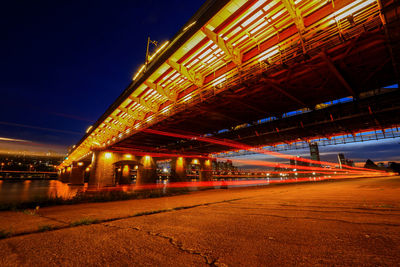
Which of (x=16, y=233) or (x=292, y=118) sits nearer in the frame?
(x=16, y=233)

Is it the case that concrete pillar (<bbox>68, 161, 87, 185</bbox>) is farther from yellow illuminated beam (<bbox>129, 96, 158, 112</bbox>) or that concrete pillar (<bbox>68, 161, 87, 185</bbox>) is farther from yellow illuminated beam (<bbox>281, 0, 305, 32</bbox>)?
yellow illuminated beam (<bbox>281, 0, 305, 32</bbox>)

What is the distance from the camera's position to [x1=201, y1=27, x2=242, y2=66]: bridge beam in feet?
28.6

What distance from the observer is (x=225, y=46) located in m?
9.42

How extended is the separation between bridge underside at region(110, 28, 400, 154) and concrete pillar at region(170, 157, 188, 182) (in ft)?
44.7

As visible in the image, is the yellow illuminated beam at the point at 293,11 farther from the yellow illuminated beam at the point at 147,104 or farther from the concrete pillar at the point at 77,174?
the concrete pillar at the point at 77,174

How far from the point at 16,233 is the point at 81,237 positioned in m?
1.30

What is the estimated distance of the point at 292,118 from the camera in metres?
16.1

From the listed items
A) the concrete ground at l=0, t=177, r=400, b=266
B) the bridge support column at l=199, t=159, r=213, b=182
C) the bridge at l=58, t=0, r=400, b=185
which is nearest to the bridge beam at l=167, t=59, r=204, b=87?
the bridge at l=58, t=0, r=400, b=185

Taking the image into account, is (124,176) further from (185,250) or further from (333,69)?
(185,250)

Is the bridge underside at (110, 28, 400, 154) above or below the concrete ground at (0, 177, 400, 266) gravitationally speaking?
above

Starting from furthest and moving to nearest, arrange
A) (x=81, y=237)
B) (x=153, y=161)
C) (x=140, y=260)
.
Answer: (x=153, y=161) < (x=81, y=237) < (x=140, y=260)

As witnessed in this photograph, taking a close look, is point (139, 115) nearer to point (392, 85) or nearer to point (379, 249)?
point (379, 249)

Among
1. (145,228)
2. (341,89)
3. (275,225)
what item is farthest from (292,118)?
(145,228)

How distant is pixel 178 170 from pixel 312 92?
25.6 meters
